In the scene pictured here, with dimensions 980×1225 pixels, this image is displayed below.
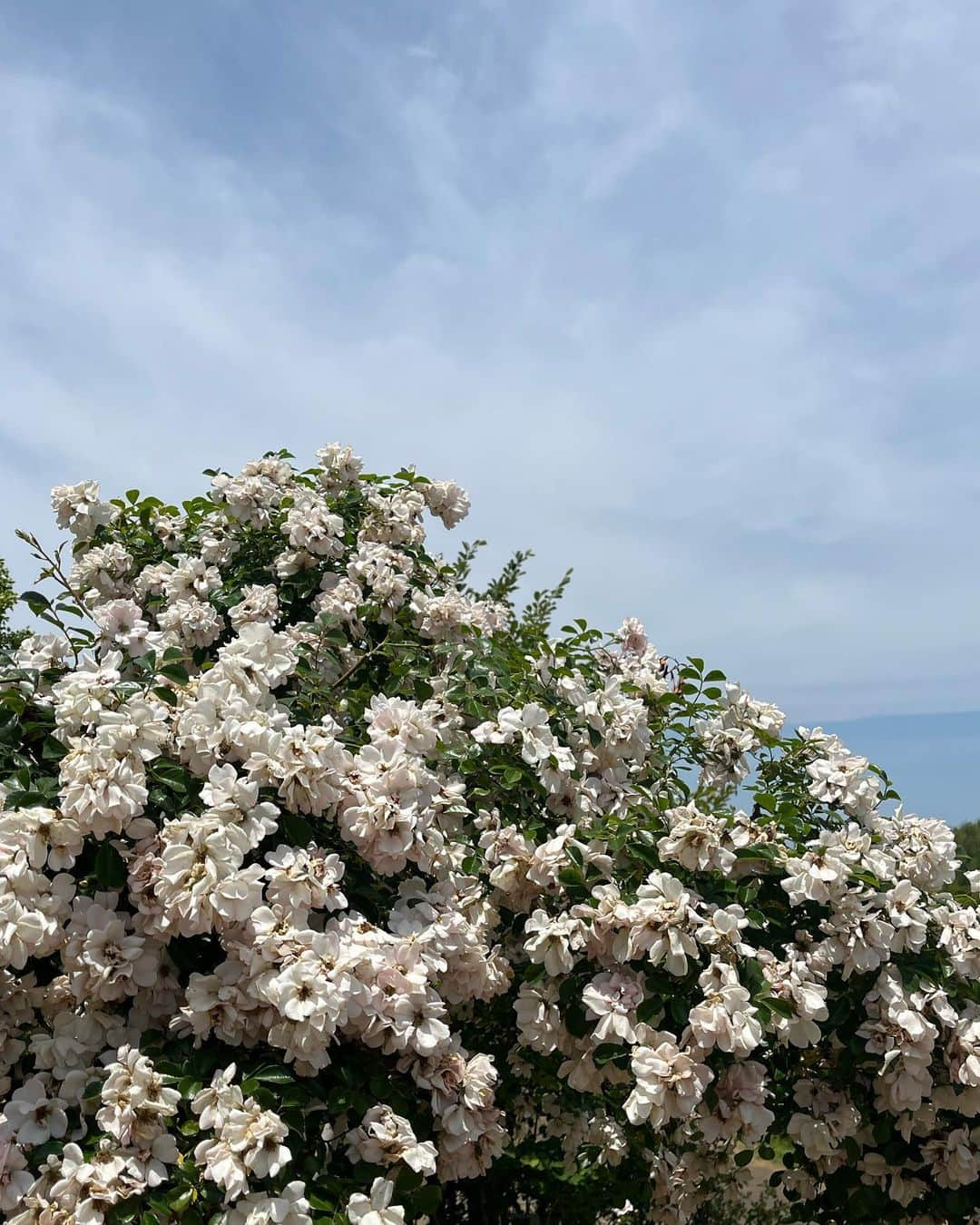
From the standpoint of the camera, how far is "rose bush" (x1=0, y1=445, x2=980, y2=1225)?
2.31 meters

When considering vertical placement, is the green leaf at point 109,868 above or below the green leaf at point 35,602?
below

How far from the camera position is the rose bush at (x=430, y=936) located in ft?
7.59

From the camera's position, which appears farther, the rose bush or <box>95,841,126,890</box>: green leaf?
<box>95,841,126,890</box>: green leaf

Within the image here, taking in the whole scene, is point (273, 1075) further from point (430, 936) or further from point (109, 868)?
point (109, 868)

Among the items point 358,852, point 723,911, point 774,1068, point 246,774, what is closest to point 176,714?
point 246,774

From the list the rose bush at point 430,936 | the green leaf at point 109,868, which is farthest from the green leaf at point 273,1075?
the green leaf at point 109,868

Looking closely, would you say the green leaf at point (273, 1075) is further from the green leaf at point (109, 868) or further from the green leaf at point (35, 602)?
the green leaf at point (35, 602)

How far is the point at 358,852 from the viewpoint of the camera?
8.98ft

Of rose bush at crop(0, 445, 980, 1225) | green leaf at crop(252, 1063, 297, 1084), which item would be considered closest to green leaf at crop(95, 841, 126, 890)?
rose bush at crop(0, 445, 980, 1225)

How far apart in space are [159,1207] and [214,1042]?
0.37 m

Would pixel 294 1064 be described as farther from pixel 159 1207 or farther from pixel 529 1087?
pixel 529 1087

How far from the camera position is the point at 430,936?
2.54 metres

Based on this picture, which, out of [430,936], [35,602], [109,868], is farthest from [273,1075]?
[35,602]

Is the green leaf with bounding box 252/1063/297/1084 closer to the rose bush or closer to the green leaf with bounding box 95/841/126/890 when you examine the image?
the rose bush
